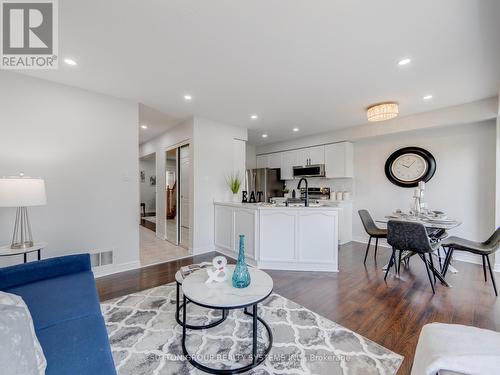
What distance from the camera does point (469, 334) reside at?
3.37 feet

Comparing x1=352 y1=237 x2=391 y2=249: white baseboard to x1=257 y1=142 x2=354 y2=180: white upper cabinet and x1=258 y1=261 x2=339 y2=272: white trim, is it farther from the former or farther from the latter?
x1=258 y1=261 x2=339 y2=272: white trim

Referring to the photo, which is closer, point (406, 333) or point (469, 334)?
Answer: point (469, 334)

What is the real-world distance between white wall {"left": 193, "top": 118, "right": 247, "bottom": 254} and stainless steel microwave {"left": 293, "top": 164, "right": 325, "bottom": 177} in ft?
6.45

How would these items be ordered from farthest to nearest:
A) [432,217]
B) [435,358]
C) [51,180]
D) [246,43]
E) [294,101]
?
1. [294,101]
2. [432,217]
3. [51,180]
4. [246,43]
5. [435,358]

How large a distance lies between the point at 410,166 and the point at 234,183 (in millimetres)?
3526

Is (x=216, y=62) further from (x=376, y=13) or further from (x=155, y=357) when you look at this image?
(x=155, y=357)

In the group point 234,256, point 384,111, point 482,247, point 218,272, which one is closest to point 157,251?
point 234,256

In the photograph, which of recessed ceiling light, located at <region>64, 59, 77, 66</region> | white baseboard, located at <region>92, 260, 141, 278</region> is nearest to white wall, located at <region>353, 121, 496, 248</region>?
white baseboard, located at <region>92, 260, 141, 278</region>

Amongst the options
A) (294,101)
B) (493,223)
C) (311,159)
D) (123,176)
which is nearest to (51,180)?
(123,176)

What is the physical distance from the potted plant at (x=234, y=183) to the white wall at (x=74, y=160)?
1.78 meters

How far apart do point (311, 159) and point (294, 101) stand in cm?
247

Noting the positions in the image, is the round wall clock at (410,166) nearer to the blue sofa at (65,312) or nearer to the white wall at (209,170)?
the white wall at (209,170)

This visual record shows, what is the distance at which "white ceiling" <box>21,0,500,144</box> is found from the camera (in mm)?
1652

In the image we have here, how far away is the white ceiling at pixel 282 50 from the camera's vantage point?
1652mm
